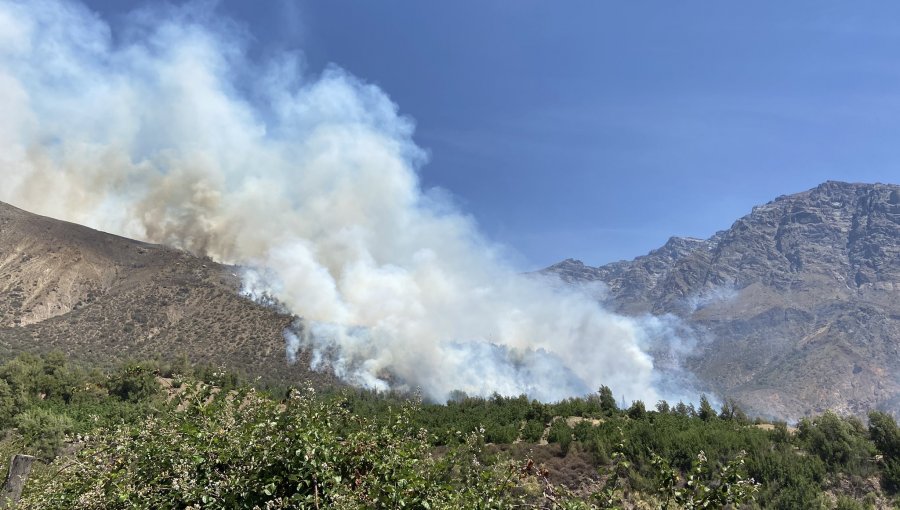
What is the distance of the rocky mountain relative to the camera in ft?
314

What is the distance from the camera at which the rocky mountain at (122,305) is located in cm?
9562

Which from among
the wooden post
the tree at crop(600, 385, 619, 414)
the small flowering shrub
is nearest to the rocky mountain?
the tree at crop(600, 385, 619, 414)

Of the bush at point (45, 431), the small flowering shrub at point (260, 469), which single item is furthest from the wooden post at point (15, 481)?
the bush at point (45, 431)

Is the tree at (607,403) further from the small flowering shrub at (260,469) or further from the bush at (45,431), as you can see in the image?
the small flowering shrub at (260,469)

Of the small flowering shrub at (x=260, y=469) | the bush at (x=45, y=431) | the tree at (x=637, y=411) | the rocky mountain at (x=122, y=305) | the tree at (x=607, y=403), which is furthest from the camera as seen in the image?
the rocky mountain at (x=122, y=305)

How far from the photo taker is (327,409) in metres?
8.14

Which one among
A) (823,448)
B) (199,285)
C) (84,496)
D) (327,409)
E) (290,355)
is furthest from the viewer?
(199,285)

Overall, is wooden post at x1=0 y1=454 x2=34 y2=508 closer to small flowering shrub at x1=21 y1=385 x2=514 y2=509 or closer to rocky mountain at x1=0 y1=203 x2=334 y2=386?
small flowering shrub at x1=21 y1=385 x2=514 y2=509

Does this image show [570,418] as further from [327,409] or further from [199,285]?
[199,285]

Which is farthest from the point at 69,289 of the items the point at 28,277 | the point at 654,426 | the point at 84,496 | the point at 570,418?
the point at 84,496

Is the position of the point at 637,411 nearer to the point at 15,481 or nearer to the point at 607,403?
the point at 607,403

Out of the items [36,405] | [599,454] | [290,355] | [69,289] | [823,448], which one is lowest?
[36,405]

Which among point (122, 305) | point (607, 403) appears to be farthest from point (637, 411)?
point (122, 305)

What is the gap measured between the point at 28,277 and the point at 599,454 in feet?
423
